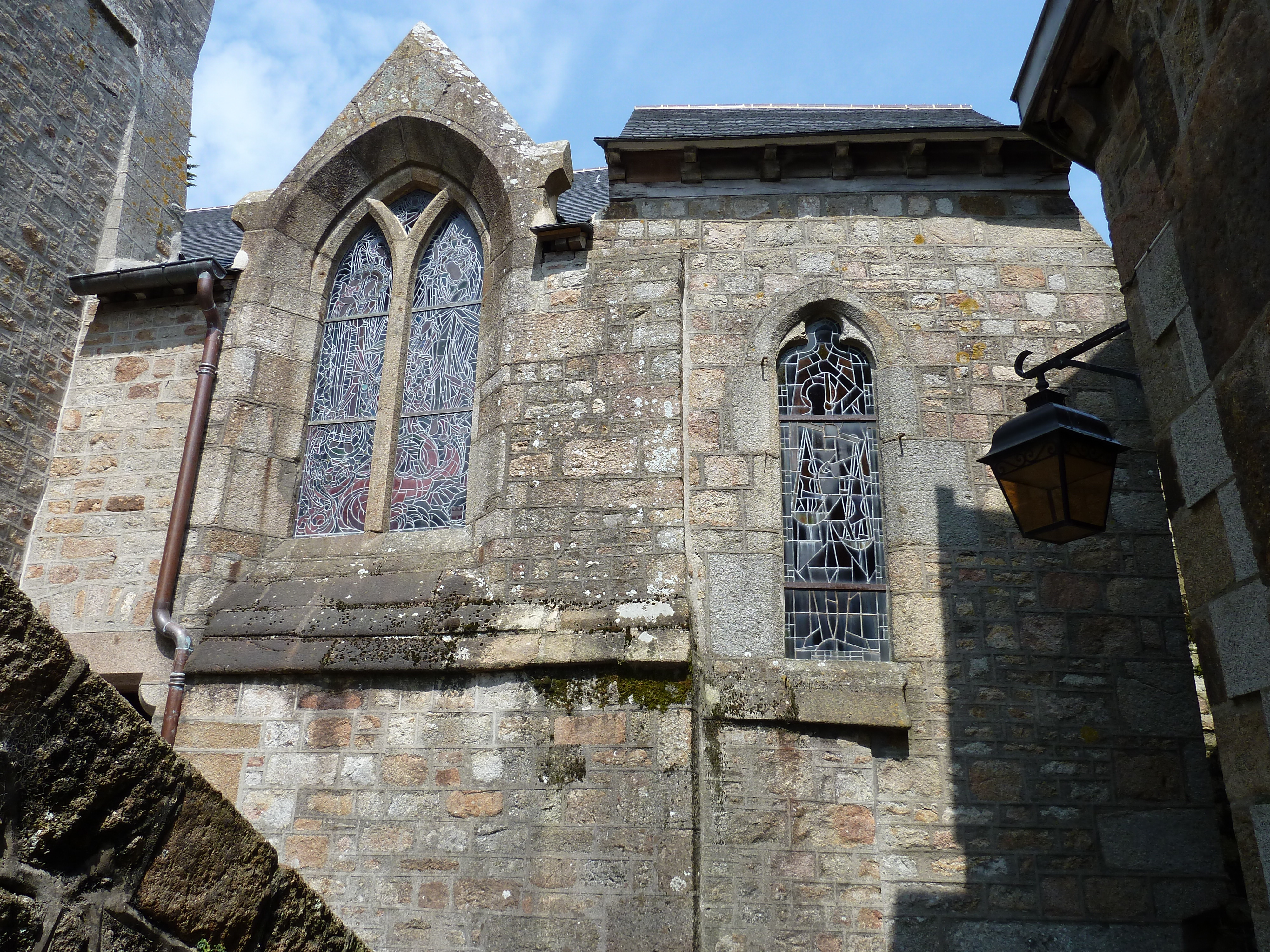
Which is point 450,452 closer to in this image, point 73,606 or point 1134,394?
point 73,606

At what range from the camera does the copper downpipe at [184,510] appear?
15.9 feet

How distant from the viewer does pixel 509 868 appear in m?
4.22

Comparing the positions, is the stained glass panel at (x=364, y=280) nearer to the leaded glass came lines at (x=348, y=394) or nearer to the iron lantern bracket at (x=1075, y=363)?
the leaded glass came lines at (x=348, y=394)

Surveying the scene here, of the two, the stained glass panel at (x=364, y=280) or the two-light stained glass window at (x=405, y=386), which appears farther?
the stained glass panel at (x=364, y=280)

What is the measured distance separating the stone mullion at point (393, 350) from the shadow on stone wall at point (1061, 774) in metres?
2.99

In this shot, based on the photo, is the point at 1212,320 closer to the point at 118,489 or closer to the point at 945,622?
the point at 945,622

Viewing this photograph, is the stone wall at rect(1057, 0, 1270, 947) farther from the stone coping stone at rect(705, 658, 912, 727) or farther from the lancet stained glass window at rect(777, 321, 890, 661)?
the lancet stained glass window at rect(777, 321, 890, 661)

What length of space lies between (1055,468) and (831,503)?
152cm

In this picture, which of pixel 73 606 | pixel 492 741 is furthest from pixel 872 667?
pixel 73 606

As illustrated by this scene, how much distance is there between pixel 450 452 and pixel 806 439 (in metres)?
1.96

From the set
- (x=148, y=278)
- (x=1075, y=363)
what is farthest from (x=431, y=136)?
(x=1075, y=363)

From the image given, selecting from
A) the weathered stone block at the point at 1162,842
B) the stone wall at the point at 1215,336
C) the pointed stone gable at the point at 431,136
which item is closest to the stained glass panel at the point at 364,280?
the pointed stone gable at the point at 431,136

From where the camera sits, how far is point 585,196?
814cm

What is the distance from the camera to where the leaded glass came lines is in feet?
18.7
